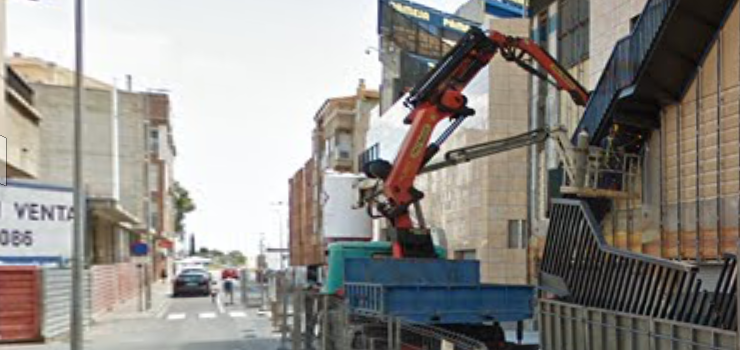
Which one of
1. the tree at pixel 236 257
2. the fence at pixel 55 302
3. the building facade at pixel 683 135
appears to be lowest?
the tree at pixel 236 257

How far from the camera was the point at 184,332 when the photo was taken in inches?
797

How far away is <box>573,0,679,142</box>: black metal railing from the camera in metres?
13.4

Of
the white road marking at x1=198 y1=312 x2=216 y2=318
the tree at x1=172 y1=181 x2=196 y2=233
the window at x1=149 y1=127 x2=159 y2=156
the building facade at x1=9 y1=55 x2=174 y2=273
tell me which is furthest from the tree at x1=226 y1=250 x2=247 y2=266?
the white road marking at x1=198 y1=312 x2=216 y2=318

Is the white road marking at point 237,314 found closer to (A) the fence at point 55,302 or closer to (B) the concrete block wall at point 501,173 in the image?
(A) the fence at point 55,302

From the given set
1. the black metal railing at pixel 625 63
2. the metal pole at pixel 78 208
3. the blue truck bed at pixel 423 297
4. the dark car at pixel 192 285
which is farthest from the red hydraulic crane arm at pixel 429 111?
the dark car at pixel 192 285

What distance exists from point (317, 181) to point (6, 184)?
43.0 metres

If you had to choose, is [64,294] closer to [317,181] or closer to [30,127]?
[30,127]

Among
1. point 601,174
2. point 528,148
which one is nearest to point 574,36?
point 528,148

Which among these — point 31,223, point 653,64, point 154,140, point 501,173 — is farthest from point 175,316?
point 154,140

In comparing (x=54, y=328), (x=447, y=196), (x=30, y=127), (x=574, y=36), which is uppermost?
(x=574, y=36)

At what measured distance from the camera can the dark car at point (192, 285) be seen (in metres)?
39.4

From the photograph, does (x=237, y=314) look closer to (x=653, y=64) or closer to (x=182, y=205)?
(x=653, y=64)

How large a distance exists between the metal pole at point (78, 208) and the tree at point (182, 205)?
356 feet

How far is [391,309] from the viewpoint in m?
11.9
